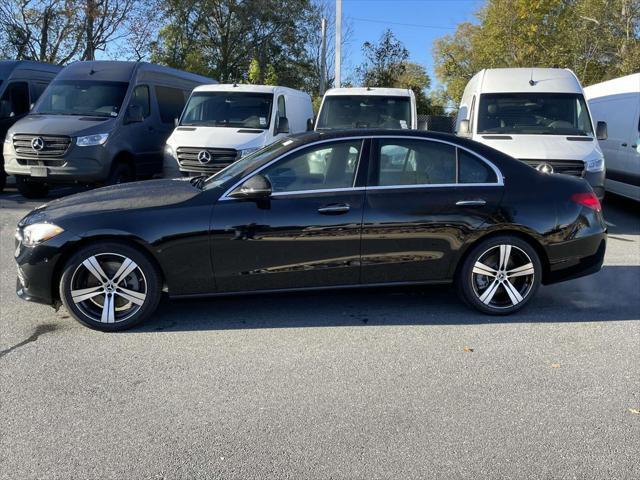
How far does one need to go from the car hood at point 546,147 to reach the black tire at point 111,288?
5.82 metres

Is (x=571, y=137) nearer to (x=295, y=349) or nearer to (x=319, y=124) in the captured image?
(x=319, y=124)

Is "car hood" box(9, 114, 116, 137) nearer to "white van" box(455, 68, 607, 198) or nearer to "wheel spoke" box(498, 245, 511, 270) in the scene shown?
"white van" box(455, 68, 607, 198)

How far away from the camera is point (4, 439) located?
3.05 m

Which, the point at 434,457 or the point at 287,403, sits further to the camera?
the point at 287,403

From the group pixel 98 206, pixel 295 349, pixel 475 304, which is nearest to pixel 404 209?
pixel 475 304

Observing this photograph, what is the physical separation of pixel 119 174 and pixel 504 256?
25.5 ft

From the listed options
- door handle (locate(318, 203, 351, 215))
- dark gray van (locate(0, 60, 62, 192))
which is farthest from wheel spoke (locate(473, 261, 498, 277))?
dark gray van (locate(0, 60, 62, 192))

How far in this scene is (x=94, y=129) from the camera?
991cm

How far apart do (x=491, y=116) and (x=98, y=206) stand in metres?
6.80

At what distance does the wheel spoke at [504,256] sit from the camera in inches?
194

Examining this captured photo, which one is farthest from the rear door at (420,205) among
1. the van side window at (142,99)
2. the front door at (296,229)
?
the van side window at (142,99)

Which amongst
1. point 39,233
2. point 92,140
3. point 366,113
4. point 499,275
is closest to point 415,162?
Answer: point 499,275

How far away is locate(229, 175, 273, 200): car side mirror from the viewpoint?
4.53m

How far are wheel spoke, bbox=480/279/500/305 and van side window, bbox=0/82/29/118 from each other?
34.6 ft
